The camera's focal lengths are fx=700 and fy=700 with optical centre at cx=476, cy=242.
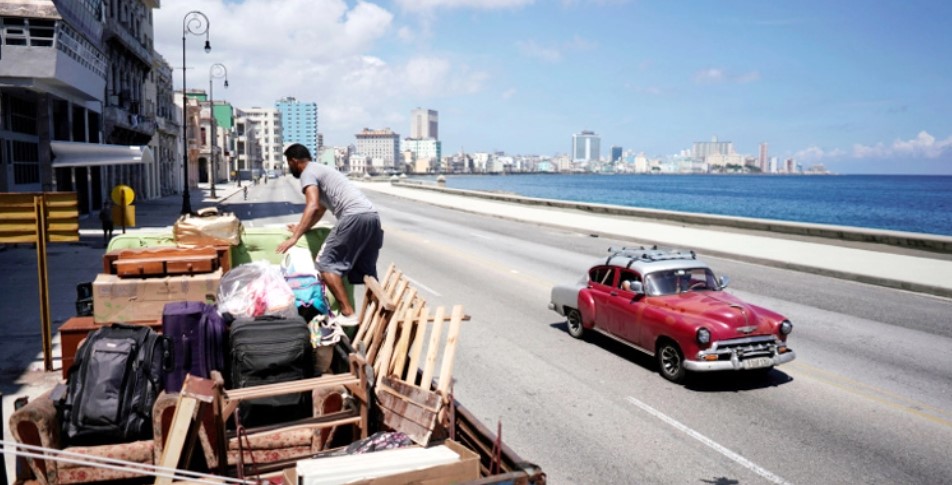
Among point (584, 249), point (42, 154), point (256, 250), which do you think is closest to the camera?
point (256, 250)

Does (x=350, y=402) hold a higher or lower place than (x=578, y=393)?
higher

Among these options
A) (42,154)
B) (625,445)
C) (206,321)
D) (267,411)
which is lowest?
(625,445)

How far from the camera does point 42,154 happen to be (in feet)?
99.9

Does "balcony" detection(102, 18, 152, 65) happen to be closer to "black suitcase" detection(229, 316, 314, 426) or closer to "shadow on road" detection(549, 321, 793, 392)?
"shadow on road" detection(549, 321, 793, 392)

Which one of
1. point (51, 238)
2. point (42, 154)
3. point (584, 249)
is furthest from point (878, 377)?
point (42, 154)

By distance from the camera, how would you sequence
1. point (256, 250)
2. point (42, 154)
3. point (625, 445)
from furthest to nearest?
1. point (42, 154)
2. point (256, 250)
3. point (625, 445)

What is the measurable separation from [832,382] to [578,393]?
3.61 metres

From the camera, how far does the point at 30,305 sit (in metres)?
14.6

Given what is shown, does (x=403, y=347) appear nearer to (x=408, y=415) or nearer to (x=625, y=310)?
(x=408, y=415)

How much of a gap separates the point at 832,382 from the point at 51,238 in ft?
35.9

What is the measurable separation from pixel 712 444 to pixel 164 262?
6.10m

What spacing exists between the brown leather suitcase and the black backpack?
1.87 m

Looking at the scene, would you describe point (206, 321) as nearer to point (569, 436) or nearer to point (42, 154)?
point (569, 436)

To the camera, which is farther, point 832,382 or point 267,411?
point 832,382
